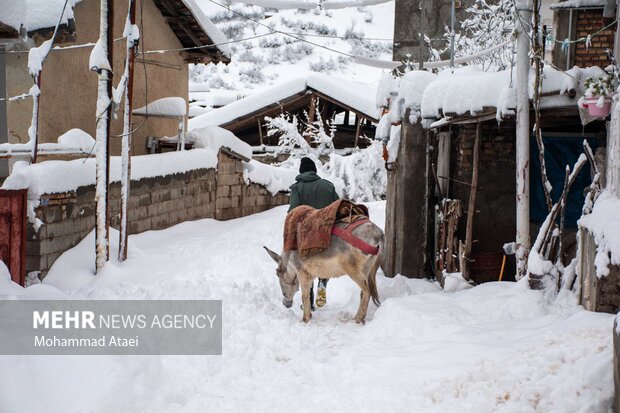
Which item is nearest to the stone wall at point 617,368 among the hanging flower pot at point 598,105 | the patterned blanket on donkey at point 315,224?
the hanging flower pot at point 598,105

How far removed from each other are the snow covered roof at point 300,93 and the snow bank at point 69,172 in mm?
9240

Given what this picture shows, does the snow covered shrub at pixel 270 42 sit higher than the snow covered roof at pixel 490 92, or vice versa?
the snow covered shrub at pixel 270 42

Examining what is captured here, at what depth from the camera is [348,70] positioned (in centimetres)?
5628

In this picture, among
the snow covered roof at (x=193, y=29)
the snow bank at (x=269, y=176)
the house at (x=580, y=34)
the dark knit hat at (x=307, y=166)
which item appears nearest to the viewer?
the dark knit hat at (x=307, y=166)

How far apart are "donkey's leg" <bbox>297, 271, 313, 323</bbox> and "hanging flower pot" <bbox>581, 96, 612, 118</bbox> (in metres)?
3.80

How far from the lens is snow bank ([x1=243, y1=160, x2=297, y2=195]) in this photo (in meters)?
22.6

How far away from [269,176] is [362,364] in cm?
1795

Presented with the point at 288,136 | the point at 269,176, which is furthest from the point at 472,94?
the point at 288,136

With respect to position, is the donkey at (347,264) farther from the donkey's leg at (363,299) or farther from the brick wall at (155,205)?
the brick wall at (155,205)

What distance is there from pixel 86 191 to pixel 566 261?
797cm

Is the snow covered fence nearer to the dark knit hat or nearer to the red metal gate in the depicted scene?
the dark knit hat

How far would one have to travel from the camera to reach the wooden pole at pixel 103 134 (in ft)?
35.4

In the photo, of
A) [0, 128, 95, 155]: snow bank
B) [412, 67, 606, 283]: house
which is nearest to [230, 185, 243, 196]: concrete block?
[0, 128, 95, 155]: snow bank

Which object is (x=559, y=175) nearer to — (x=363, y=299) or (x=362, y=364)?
(x=363, y=299)
